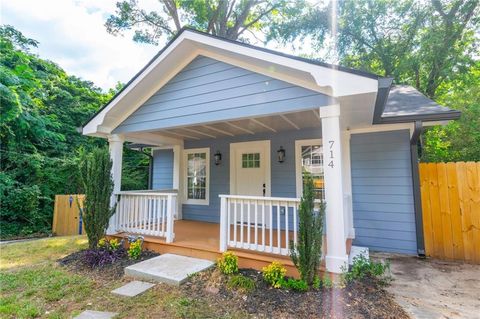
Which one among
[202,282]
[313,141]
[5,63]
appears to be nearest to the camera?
[202,282]

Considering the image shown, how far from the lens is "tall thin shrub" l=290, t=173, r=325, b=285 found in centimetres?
311

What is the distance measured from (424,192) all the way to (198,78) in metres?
5.03

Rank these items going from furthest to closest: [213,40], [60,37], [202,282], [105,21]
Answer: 1. [105,21]
2. [60,37]
3. [213,40]
4. [202,282]

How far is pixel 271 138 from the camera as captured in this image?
629 cm

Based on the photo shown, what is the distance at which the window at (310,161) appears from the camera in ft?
18.7

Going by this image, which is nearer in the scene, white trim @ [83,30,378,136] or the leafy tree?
white trim @ [83,30,378,136]

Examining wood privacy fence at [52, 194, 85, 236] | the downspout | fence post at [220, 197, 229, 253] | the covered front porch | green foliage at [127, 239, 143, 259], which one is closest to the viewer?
the covered front porch

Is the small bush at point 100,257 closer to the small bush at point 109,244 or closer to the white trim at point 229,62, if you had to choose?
the small bush at point 109,244

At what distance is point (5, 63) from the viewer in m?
6.80

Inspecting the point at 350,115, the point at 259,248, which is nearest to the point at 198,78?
the point at 350,115

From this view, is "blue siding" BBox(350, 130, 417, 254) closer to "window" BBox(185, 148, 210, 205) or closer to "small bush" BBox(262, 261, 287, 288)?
"small bush" BBox(262, 261, 287, 288)

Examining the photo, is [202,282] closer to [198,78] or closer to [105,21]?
[198,78]

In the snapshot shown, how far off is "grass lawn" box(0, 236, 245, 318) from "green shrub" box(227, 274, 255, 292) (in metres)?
0.45

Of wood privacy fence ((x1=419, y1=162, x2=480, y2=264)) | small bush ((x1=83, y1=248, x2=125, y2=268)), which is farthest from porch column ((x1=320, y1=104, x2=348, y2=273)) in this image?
small bush ((x1=83, y1=248, x2=125, y2=268))
